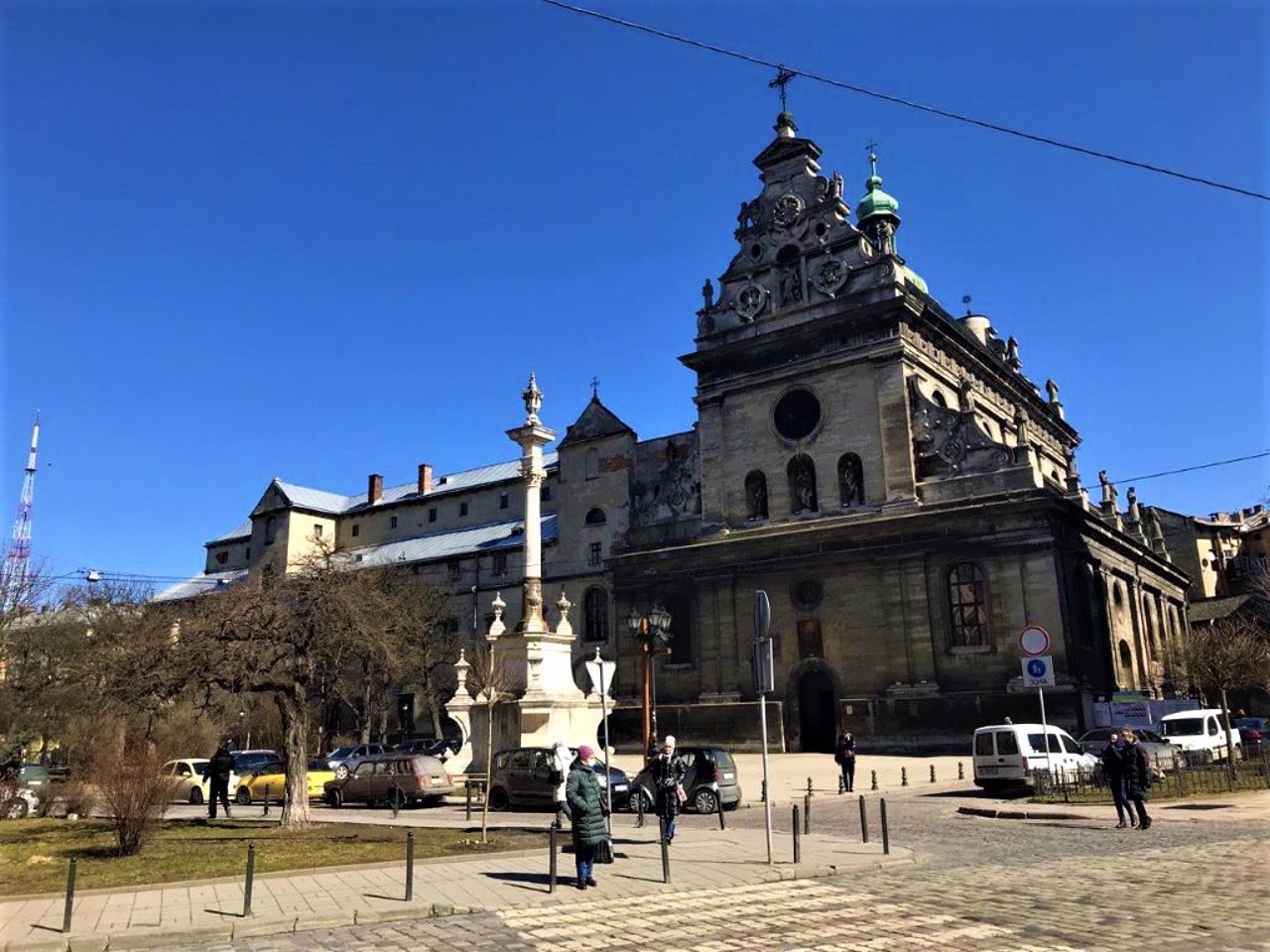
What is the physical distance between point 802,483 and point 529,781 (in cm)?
2456

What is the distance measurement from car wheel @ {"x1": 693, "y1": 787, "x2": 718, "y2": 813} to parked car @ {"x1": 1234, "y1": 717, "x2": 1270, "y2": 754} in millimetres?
26010

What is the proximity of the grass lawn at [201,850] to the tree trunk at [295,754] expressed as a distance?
1.69 feet

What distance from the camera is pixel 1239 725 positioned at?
46.0m

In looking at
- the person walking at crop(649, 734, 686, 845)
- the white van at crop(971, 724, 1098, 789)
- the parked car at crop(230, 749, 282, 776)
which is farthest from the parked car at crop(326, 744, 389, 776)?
the white van at crop(971, 724, 1098, 789)

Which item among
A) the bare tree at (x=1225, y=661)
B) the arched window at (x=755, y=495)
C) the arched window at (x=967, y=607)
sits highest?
the arched window at (x=755, y=495)

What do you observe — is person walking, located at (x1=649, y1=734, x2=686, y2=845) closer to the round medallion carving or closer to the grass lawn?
the grass lawn

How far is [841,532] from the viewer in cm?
4041

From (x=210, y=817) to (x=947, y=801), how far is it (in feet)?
57.7

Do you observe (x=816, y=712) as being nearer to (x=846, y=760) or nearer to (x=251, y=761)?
(x=846, y=760)

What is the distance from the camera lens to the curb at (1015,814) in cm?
1878

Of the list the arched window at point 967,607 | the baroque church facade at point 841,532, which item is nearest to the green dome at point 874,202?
the baroque church facade at point 841,532

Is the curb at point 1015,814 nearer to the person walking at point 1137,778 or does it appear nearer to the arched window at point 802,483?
the person walking at point 1137,778

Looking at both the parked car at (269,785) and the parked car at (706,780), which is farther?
the parked car at (269,785)

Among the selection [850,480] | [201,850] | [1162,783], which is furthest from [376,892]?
[850,480]
